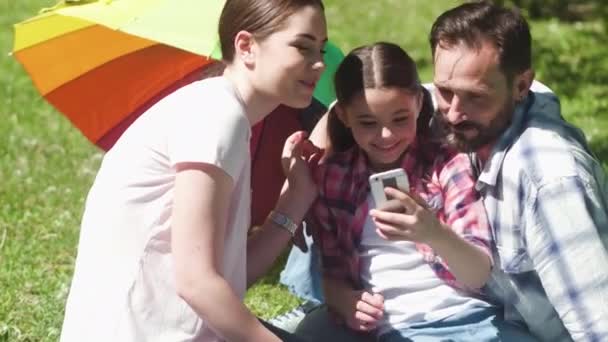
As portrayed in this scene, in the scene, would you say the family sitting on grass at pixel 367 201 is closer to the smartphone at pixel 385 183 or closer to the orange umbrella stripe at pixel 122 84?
the smartphone at pixel 385 183

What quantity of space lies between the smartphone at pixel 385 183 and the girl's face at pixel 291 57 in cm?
34

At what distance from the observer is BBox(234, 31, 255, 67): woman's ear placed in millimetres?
3496

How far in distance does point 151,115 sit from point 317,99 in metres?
1.01

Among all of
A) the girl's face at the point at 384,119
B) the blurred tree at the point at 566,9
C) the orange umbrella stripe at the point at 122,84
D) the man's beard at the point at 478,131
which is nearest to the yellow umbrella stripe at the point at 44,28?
the orange umbrella stripe at the point at 122,84

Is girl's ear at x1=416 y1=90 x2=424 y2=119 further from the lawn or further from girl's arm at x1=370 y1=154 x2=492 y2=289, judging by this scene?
the lawn

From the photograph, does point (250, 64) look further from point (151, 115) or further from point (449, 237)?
point (449, 237)

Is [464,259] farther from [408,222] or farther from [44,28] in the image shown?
[44,28]

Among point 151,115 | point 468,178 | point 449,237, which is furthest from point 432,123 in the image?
point 151,115

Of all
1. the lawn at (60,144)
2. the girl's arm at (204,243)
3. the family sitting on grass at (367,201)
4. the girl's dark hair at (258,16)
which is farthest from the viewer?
the lawn at (60,144)

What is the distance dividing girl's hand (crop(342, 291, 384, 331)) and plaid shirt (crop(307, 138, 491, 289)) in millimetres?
84

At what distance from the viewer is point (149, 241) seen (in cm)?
345

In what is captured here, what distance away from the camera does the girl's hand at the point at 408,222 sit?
340cm

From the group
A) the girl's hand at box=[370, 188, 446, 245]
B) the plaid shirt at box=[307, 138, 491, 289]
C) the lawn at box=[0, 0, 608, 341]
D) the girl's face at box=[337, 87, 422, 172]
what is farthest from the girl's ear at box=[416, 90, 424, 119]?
the lawn at box=[0, 0, 608, 341]

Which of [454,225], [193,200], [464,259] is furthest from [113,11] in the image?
[464,259]
